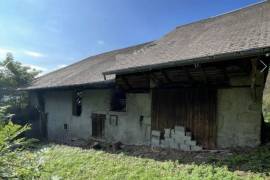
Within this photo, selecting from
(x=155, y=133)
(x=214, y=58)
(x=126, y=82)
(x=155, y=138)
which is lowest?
(x=155, y=138)

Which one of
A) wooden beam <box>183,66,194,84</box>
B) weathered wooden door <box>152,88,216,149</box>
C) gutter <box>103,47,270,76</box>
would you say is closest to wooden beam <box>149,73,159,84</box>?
weathered wooden door <box>152,88,216,149</box>

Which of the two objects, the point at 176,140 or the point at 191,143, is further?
the point at 176,140

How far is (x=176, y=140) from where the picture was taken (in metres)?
8.25

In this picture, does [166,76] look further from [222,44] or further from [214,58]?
[214,58]

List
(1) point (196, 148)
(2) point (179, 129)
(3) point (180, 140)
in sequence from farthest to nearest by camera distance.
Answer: (2) point (179, 129)
(3) point (180, 140)
(1) point (196, 148)

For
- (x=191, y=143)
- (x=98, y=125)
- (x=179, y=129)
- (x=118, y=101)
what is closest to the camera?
(x=191, y=143)

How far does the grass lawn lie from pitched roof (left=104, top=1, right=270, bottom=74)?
2.47 m

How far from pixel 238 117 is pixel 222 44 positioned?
1.99m

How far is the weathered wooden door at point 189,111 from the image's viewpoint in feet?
24.7

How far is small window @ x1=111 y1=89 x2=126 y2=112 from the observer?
1068 centimetres

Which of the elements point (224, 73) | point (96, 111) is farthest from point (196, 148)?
point (96, 111)

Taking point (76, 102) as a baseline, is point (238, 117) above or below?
below

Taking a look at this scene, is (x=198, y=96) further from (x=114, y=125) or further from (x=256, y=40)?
(x=114, y=125)

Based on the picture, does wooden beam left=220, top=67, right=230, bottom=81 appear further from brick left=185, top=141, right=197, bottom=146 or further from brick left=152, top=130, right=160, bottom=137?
brick left=152, top=130, right=160, bottom=137
